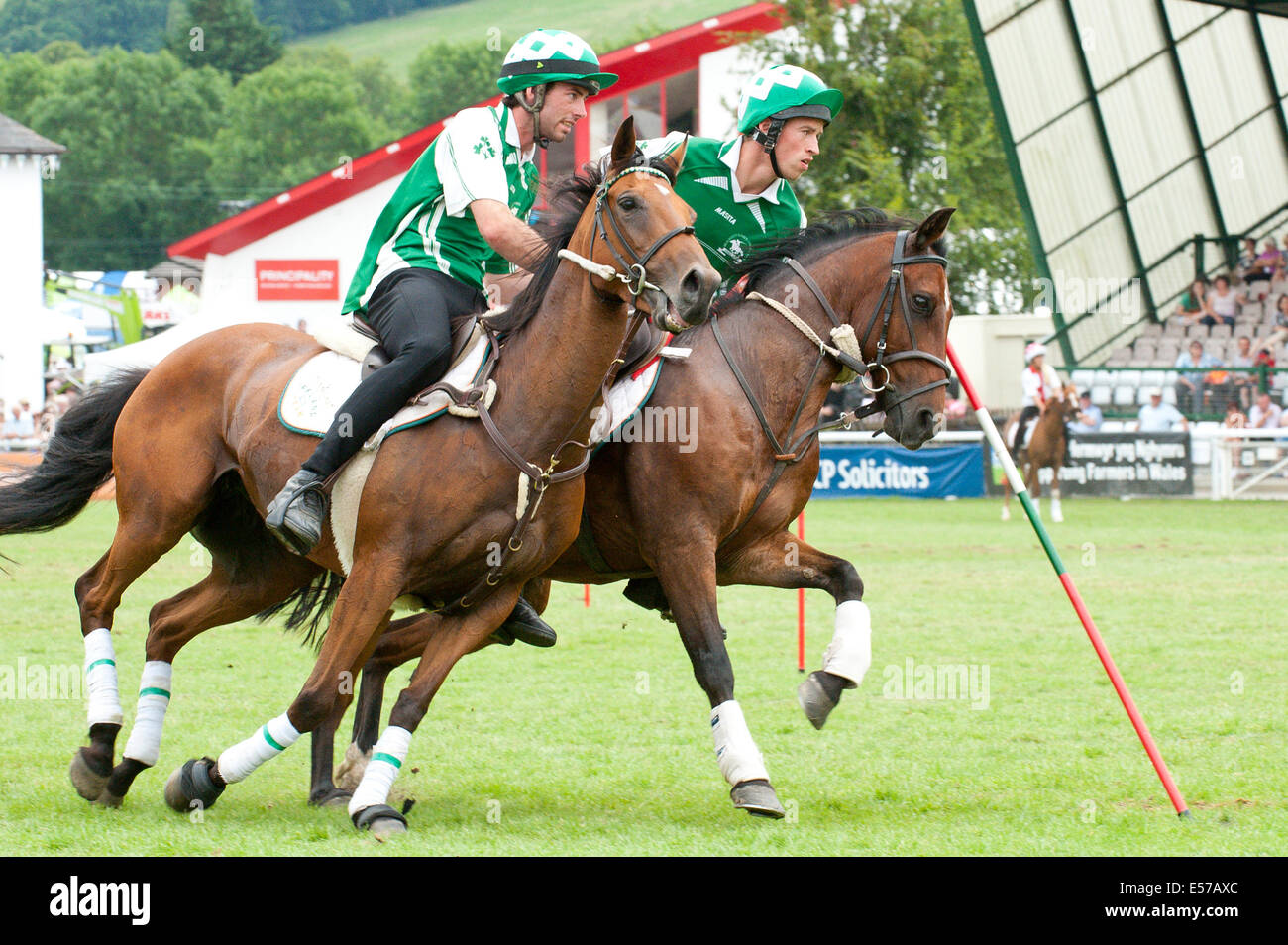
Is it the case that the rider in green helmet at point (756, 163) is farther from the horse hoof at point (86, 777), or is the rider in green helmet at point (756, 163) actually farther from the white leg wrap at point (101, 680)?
the horse hoof at point (86, 777)

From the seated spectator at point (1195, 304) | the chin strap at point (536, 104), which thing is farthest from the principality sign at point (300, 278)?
the chin strap at point (536, 104)

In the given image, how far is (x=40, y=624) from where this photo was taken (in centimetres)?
1125

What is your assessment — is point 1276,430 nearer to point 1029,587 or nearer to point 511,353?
point 1029,587

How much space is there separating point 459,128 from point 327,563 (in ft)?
5.48

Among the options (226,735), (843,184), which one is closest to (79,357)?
(843,184)

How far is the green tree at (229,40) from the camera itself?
10350 centimetres

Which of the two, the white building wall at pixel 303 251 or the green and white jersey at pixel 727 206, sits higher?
the white building wall at pixel 303 251

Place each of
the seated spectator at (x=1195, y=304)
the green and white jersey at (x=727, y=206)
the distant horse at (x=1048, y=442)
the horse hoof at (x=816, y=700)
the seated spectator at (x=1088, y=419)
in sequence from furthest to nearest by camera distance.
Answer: the seated spectator at (x=1195, y=304), the seated spectator at (x=1088, y=419), the distant horse at (x=1048, y=442), the green and white jersey at (x=727, y=206), the horse hoof at (x=816, y=700)

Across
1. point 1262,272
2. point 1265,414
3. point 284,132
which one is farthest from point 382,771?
point 284,132

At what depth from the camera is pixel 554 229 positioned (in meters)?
5.50

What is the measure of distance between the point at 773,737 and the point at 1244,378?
61.8 ft

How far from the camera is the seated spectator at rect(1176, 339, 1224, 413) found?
2411 cm

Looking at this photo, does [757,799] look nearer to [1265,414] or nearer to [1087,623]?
[1087,623]

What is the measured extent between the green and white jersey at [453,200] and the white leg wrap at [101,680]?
66.1 inches
